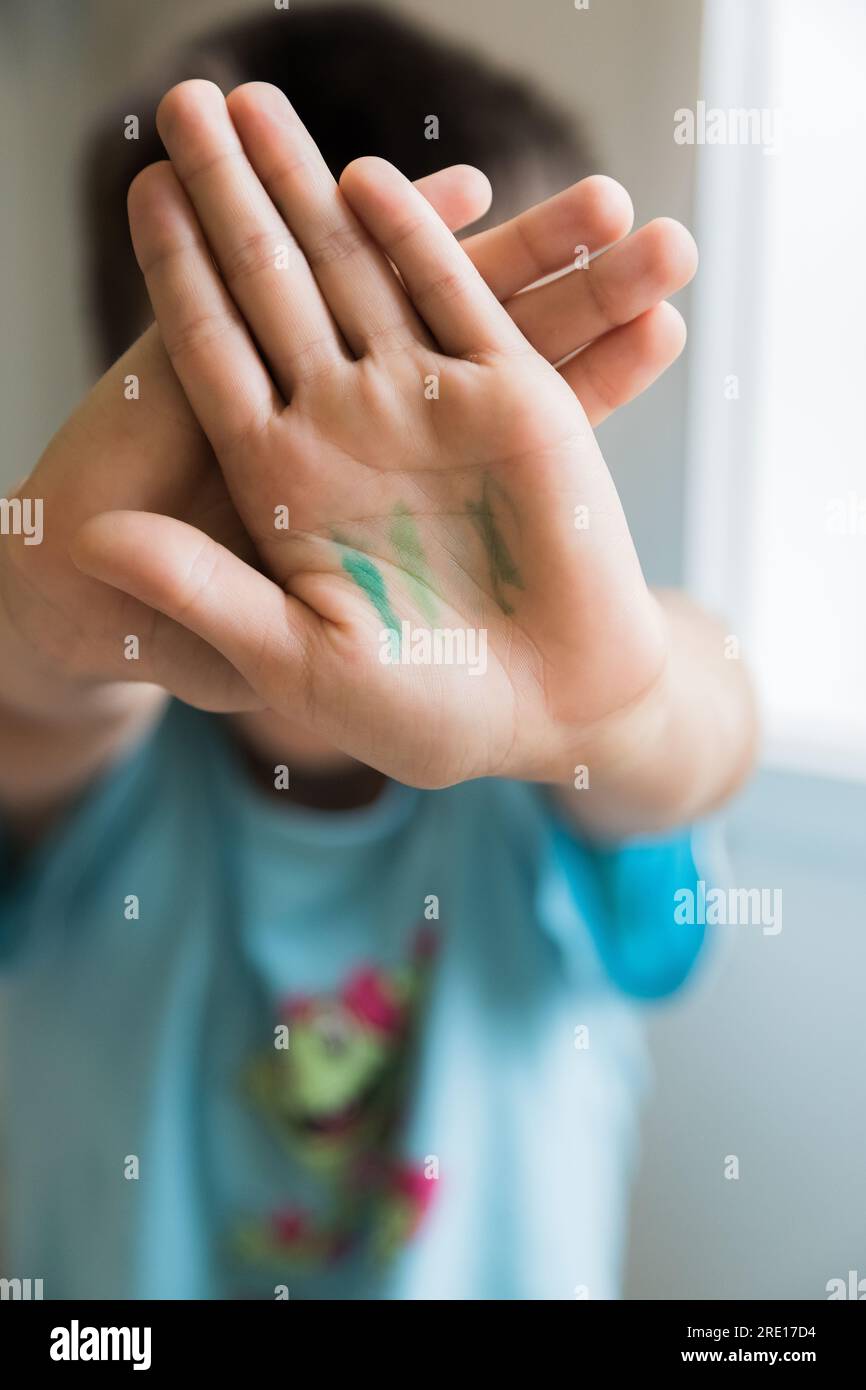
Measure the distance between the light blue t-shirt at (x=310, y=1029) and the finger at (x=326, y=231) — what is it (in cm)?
27

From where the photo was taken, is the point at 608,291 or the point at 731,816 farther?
the point at 731,816

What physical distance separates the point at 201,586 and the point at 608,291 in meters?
0.17

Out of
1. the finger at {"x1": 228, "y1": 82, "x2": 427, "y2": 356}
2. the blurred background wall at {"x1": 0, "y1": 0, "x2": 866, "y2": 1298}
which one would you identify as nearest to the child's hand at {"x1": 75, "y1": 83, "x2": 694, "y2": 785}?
the finger at {"x1": 228, "y1": 82, "x2": 427, "y2": 356}

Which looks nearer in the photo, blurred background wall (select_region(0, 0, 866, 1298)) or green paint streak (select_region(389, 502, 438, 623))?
green paint streak (select_region(389, 502, 438, 623))

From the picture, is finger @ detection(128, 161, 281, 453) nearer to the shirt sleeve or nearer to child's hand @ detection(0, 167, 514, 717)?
child's hand @ detection(0, 167, 514, 717)

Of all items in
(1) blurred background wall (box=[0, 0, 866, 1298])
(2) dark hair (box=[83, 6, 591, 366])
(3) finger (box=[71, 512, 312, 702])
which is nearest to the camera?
(3) finger (box=[71, 512, 312, 702])

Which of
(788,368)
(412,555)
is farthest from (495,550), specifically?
(788,368)

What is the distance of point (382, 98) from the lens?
1.49 ft

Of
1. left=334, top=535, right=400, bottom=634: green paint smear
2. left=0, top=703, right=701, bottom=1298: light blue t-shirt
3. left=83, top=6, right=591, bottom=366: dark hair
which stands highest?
left=83, top=6, right=591, bottom=366: dark hair

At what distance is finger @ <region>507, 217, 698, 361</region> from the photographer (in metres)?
0.32

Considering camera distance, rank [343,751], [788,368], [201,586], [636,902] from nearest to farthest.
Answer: [201,586], [343,751], [636,902], [788,368]

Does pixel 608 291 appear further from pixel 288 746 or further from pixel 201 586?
Result: pixel 288 746

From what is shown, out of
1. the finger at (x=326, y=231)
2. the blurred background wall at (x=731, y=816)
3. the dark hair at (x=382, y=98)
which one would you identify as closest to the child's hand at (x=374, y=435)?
the finger at (x=326, y=231)

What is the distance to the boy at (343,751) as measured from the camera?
315 mm
